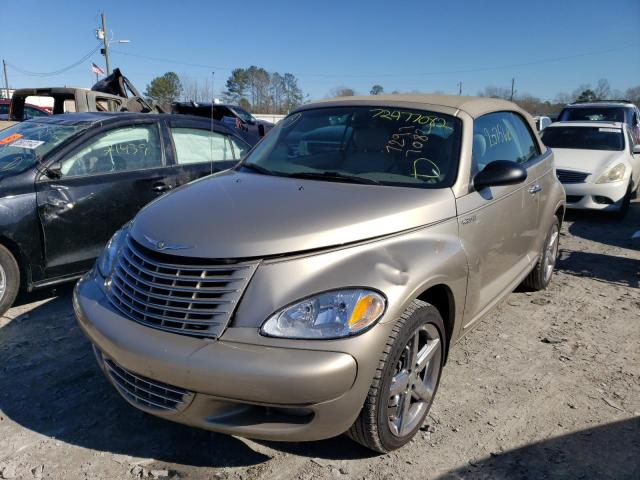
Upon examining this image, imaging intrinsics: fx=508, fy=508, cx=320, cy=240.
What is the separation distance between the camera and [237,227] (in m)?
2.42

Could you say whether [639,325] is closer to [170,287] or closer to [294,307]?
[294,307]

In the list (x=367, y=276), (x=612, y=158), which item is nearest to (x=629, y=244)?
(x=612, y=158)

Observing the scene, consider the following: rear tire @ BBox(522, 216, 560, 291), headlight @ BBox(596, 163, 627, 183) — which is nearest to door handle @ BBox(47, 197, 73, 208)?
rear tire @ BBox(522, 216, 560, 291)

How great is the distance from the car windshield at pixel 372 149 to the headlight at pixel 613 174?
5744 mm

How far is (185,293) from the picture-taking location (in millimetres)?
2268

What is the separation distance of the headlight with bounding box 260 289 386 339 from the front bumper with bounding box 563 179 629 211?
671 centimetres

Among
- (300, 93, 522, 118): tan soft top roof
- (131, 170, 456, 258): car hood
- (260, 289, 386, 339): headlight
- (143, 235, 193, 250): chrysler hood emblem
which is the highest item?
(300, 93, 522, 118): tan soft top roof

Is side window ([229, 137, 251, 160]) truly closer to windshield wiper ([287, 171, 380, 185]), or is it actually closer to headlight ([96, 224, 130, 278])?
windshield wiper ([287, 171, 380, 185])

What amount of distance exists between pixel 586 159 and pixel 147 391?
8.15 metres

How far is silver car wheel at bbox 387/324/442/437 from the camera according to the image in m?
2.51

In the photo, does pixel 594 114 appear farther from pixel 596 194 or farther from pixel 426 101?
pixel 426 101

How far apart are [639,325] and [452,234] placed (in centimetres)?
244

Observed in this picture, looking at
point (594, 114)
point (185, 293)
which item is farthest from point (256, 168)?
point (594, 114)

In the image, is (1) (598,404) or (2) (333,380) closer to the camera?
(2) (333,380)
